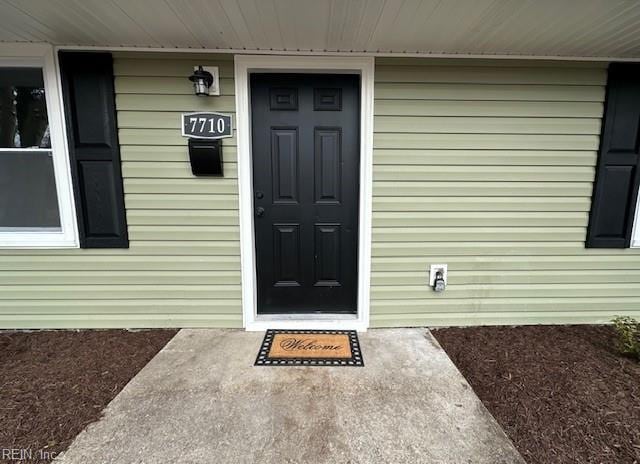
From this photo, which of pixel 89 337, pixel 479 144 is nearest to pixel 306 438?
pixel 89 337

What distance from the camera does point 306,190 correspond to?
2.34 meters

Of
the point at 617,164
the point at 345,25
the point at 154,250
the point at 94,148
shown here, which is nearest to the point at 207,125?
the point at 94,148


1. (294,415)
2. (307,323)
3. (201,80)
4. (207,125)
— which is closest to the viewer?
(294,415)

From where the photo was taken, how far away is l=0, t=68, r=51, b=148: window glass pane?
2135 mm

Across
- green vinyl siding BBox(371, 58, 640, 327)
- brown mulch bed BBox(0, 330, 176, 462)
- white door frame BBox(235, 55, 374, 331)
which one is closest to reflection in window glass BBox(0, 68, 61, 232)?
brown mulch bed BBox(0, 330, 176, 462)

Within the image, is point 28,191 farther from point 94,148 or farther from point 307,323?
point 307,323

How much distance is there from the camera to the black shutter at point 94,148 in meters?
2.09

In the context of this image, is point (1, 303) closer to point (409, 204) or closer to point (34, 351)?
point (34, 351)

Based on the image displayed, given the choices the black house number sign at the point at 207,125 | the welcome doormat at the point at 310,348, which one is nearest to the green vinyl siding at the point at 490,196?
the welcome doormat at the point at 310,348

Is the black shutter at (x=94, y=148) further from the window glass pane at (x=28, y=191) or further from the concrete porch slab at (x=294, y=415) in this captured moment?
the concrete porch slab at (x=294, y=415)

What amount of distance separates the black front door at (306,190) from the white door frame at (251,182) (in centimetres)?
8

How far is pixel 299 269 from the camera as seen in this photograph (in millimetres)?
2439

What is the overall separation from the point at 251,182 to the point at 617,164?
2634 mm

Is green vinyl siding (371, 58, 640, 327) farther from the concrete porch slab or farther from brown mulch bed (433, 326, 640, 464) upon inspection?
the concrete porch slab
